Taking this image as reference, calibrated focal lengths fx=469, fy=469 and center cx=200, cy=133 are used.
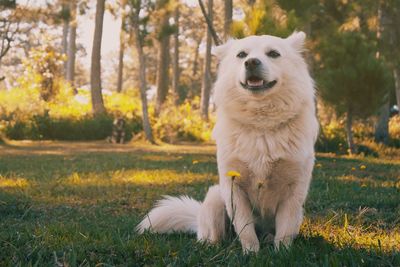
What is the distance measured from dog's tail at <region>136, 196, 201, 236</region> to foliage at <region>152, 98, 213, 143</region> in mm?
13348

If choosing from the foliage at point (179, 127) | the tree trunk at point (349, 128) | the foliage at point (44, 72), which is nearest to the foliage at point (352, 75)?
the tree trunk at point (349, 128)

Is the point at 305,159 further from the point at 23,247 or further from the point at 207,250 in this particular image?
the point at 23,247

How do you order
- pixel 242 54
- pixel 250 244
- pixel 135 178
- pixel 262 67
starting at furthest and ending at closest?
pixel 135 178
pixel 242 54
pixel 262 67
pixel 250 244

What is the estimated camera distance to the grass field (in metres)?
2.56

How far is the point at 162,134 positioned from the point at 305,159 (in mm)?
14474

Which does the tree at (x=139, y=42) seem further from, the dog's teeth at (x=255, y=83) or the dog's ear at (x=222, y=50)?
the dog's teeth at (x=255, y=83)

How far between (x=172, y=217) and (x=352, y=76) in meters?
9.12

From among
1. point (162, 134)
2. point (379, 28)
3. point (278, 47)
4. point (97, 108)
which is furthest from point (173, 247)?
point (97, 108)

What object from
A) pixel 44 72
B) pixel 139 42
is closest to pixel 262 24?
pixel 139 42

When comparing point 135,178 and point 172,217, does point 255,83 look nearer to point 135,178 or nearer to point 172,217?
point 172,217

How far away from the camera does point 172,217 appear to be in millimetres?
3717

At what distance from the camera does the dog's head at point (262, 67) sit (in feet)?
10.6

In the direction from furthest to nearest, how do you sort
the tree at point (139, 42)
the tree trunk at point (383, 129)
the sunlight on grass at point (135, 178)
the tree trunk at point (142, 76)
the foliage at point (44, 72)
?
1. the foliage at point (44, 72)
2. the tree trunk at point (142, 76)
3. the tree at point (139, 42)
4. the tree trunk at point (383, 129)
5. the sunlight on grass at point (135, 178)

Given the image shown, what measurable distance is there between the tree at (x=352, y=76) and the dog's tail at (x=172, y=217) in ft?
29.1
